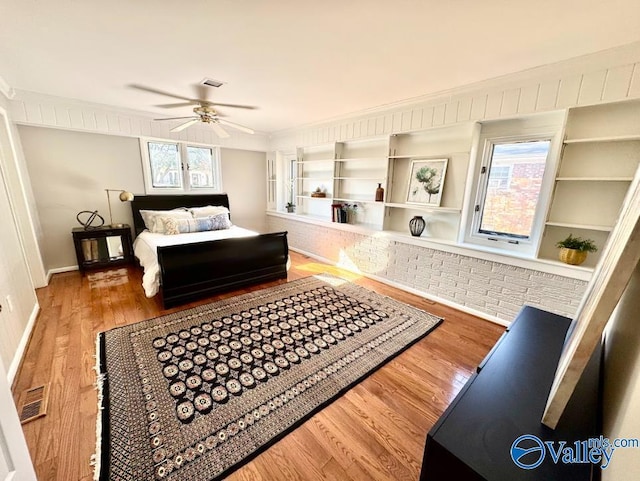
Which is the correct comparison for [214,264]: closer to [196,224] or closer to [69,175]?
[196,224]

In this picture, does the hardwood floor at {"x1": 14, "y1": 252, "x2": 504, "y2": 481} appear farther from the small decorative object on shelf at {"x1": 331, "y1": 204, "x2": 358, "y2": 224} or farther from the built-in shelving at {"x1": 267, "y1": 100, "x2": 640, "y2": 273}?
the small decorative object on shelf at {"x1": 331, "y1": 204, "x2": 358, "y2": 224}

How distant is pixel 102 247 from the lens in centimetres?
402

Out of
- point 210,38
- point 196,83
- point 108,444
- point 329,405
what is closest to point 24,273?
point 108,444

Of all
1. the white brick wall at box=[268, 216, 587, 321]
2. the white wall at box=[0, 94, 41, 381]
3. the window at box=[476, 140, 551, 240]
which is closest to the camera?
the white wall at box=[0, 94, 41, 381]

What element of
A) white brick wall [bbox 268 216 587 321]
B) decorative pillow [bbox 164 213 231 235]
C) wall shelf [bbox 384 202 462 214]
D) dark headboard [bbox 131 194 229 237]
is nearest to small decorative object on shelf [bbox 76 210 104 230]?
dark headboard [bbox 131 194 229 237]

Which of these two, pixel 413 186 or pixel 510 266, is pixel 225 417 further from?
pixel 413 186

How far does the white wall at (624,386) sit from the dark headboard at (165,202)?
17.2 ft

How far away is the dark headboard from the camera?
429 cm

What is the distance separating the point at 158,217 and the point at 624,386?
4809 millimetres

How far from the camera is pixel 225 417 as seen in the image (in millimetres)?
1596

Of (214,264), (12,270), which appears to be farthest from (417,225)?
(12,270)

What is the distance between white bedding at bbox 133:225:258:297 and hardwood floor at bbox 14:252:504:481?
269mm

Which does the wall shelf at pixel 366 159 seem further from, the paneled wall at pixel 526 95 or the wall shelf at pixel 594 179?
the wall shelf at pixel 594 179

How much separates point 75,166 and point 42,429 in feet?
12.5
